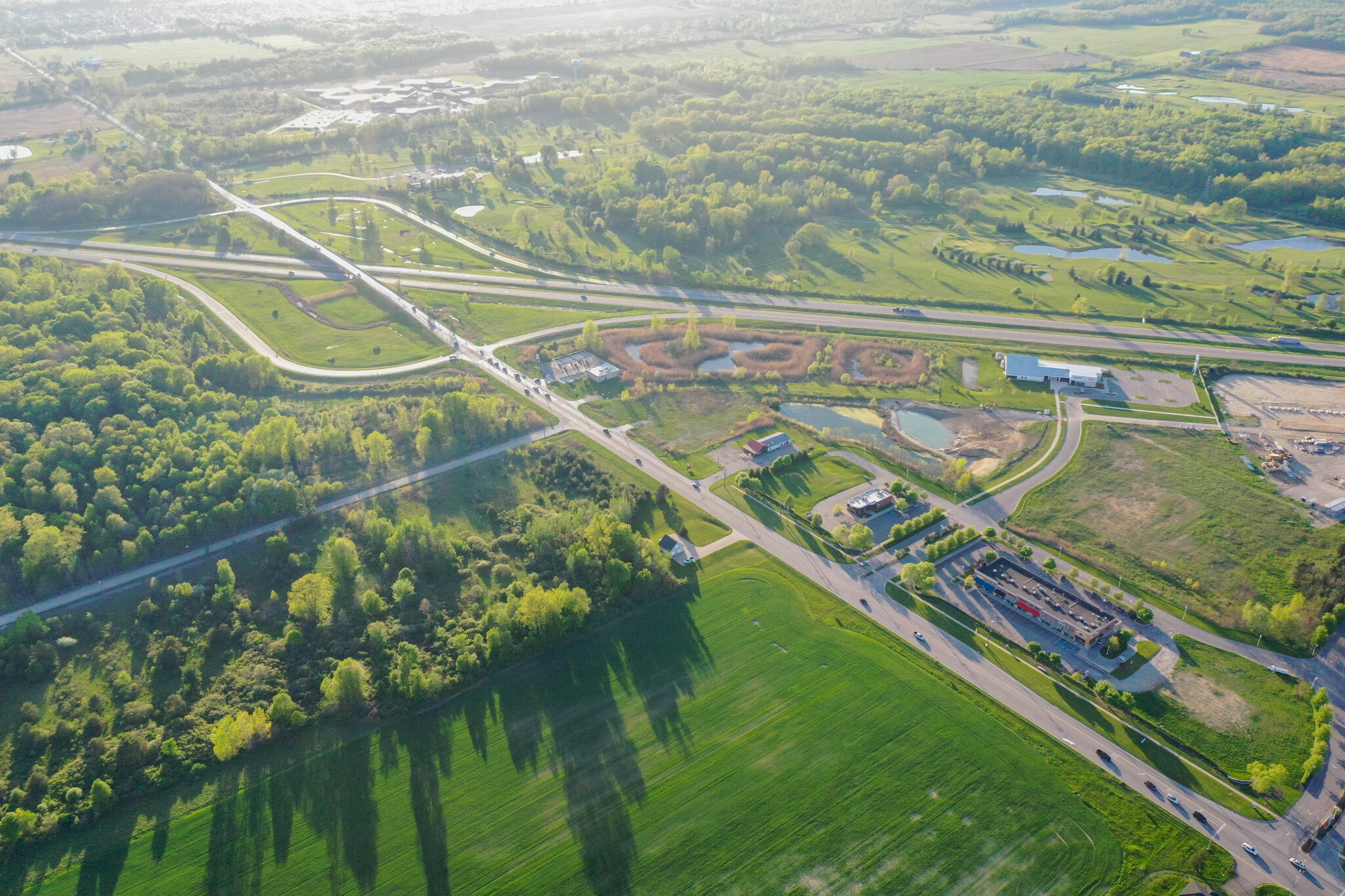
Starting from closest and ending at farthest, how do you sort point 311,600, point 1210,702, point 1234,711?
point 1234,711 < point 1210,702 < point 311,600

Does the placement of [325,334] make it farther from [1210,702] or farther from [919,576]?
[1210,702]

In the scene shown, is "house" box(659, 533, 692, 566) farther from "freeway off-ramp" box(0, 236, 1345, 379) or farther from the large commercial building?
"freeway off-ramp" box(0, 236, 1345, 379)

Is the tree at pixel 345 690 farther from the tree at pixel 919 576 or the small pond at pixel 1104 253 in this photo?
the small pond at pixel 1104 253

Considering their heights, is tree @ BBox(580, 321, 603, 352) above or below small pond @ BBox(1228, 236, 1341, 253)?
below

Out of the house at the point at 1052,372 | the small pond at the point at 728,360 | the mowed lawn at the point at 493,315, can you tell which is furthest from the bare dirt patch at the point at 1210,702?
the mowed lawn at the point at 493,315

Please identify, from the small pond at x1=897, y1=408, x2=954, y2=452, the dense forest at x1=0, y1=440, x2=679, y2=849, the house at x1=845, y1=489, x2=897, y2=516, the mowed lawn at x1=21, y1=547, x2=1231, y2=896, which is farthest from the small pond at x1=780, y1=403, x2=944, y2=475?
the mowed lawn at x1=21, y1=547, x2=1231, y2=896

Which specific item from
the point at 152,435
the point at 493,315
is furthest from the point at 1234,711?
the point at 152,435
